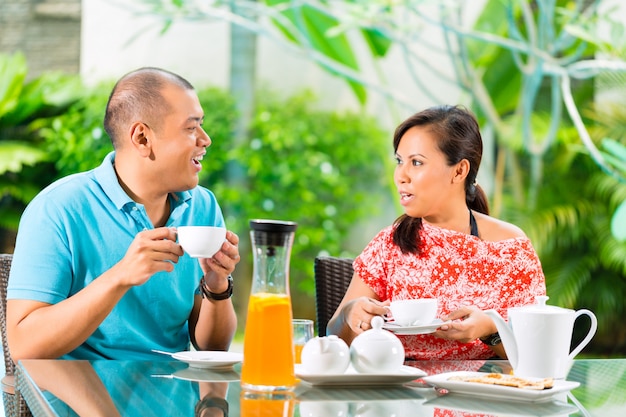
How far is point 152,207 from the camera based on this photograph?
6.98 ft

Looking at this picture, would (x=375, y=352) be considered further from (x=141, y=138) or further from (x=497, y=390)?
(x=141, y=138)

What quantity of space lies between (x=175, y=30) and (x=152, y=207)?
5.21 m

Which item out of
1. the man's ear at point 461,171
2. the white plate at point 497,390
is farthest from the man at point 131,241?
the man's ear at point 461,171

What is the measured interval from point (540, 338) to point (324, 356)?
401mm

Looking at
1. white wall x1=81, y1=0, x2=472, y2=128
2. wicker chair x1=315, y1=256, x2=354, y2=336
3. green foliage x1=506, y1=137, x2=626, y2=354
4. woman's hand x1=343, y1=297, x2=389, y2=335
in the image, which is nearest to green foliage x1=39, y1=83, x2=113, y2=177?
white wall x1=81, y1=0, x2=472, y2=128

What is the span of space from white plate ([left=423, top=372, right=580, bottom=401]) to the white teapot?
60 mm

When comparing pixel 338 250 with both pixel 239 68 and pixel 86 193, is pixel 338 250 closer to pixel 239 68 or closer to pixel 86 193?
pixel 239 68

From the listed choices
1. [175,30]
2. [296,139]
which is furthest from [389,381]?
[175,30]

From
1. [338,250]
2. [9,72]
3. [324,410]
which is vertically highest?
[9,72]

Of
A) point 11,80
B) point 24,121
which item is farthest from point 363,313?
point 24,121

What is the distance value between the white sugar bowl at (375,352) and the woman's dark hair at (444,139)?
79 centimetres

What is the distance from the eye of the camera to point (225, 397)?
4.70 feet

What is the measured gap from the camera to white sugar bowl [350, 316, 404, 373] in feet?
5.08

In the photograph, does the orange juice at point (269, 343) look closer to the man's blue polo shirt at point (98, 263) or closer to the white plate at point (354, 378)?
the white plate at point (354, 378)
